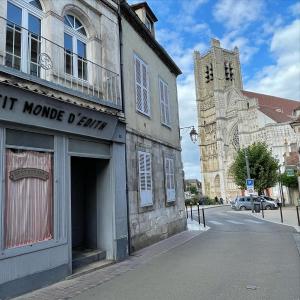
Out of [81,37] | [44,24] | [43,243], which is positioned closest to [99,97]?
[81,37]

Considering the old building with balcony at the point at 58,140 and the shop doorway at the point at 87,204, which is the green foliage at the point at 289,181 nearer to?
the old building with balcony at the point at 58,140

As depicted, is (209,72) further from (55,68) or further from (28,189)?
(28,189)

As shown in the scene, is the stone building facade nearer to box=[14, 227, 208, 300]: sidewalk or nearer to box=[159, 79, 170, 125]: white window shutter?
box=[159, 79, 170, 125]: white window shutter

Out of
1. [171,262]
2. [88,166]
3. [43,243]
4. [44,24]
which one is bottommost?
[171,262]

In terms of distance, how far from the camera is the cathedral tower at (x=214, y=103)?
76.8 m

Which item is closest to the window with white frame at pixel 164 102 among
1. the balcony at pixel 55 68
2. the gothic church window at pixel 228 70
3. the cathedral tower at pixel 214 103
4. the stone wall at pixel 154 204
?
the stone wall at pixel 154 204

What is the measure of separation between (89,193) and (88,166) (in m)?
0.72

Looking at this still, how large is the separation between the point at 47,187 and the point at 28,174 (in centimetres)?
54

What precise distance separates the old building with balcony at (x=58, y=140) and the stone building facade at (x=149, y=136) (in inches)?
Answer: 33.8

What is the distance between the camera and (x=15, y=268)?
6129 mm

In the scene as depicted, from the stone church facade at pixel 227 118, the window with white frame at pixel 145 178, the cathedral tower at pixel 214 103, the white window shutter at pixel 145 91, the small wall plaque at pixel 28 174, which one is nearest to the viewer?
the small wall plaque at pixel 28 174

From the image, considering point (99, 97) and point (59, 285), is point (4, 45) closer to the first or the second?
point (99, 97)

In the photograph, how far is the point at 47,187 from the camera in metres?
7.19

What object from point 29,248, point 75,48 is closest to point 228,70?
point 75,48
